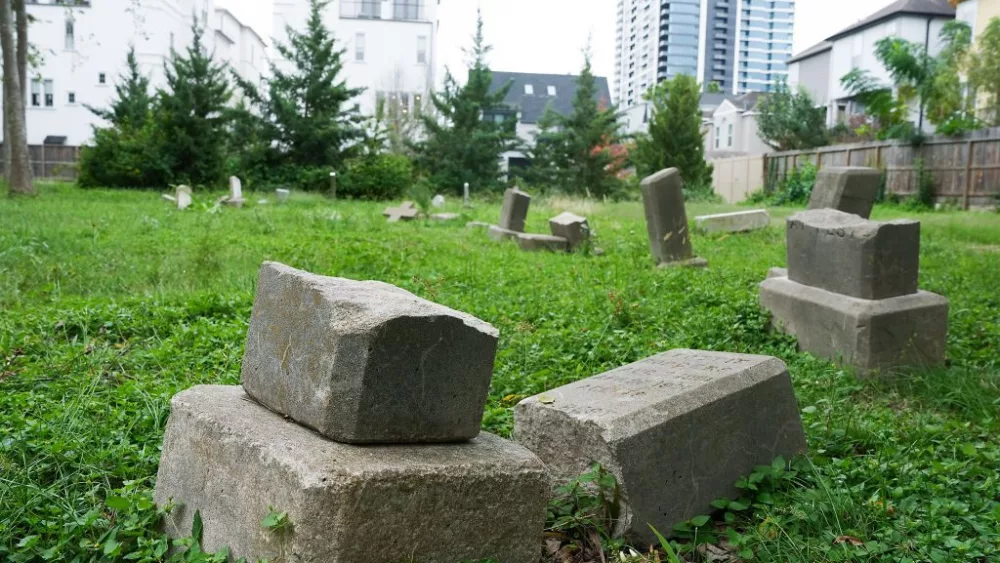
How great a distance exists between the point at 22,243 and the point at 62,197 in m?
13.6

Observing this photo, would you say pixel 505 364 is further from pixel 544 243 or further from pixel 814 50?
pixel 814 50

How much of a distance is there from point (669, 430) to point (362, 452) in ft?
4.57

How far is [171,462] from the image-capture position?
3383mm

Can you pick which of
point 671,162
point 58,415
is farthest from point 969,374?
point 671,162

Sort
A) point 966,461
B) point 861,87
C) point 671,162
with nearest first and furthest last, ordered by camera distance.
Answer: point 966,461 → point 671,162 → point 861,87

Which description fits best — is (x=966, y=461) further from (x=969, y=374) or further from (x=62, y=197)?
(x=62, y=197)

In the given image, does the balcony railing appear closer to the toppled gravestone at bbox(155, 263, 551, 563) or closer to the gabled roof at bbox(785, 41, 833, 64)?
the gabled roof at bbox(785, 41, 833, 64)

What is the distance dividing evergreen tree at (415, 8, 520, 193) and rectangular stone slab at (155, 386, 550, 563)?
32.6m

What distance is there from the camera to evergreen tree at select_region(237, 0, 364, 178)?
3100 centimetres

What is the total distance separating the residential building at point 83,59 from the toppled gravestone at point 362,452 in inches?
1997

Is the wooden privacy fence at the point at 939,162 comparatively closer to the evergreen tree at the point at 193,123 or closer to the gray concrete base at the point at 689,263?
the gray concrete base at the point at 689,263

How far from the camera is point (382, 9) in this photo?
2322 inches

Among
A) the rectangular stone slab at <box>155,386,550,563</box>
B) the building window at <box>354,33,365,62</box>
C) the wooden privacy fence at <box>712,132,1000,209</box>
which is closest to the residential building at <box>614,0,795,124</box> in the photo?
the wooden privacy fence at <box>712,132,1000,209</box>

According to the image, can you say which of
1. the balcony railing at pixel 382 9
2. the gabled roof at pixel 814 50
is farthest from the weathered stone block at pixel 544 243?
the balcony railing at pixel 382 9
